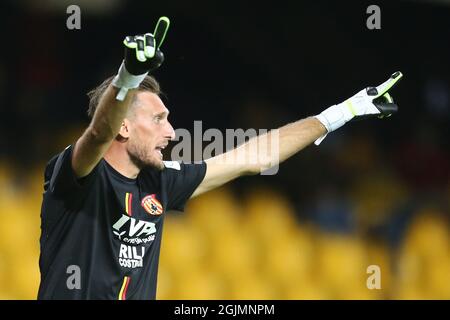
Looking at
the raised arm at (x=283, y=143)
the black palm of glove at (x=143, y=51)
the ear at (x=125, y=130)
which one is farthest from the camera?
the raised arm at (x=283, y=143)

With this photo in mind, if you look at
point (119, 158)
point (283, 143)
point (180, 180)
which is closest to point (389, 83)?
point (283, 143)

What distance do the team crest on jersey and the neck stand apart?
0.13 metres

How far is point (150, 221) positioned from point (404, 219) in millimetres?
4811

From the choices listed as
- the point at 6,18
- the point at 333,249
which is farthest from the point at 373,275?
the point at 6,18

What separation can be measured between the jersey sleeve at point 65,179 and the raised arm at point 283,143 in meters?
0.64

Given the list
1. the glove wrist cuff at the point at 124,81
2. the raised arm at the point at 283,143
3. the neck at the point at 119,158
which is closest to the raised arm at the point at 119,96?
the glove wrist cuff at the point at 124,81

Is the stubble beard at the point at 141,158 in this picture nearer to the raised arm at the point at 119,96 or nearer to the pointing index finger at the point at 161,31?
the raised arm at the point at 119,96

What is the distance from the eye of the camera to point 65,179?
122 inches

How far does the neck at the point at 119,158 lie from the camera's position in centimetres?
330

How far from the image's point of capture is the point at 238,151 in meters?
3.70

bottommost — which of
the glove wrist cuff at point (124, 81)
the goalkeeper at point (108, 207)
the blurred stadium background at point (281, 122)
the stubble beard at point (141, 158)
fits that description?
the goalkeeper at point (108, 207)

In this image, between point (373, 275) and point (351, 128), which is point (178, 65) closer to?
point (351, 128)
